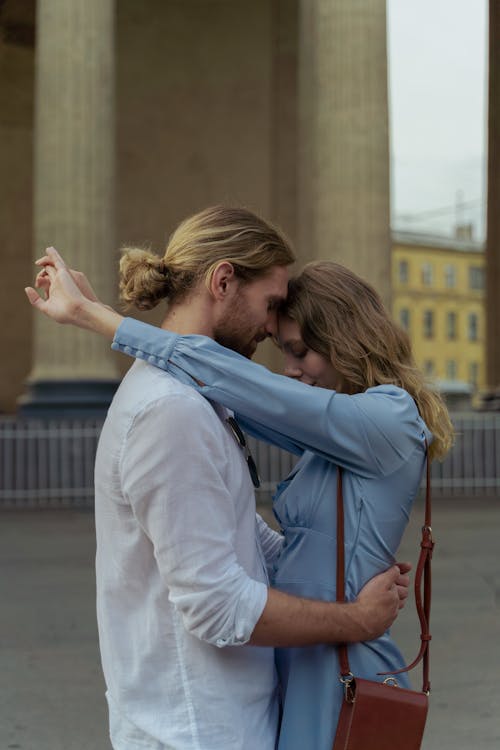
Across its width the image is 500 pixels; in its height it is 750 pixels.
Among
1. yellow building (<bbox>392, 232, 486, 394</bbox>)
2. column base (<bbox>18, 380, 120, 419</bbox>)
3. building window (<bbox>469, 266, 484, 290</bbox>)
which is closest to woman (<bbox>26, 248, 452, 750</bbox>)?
column base (<bbox>18, 380, 120, 419</bbox>)

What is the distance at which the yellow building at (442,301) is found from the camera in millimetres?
92312

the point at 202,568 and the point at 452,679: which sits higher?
the point at 202,568

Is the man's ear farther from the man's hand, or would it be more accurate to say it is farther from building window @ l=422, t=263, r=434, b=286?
building window @ l=422, t=263, r=434, b=286

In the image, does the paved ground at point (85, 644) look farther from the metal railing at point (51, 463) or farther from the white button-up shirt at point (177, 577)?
the metal railing at point (51, 463)

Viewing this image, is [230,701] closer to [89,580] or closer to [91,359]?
[89,580]

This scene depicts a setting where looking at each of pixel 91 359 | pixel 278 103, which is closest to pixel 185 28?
pixel 278 103

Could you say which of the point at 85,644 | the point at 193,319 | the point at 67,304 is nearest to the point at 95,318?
the point at 67,304

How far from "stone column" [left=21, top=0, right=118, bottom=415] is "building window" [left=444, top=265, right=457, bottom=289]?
262 feet

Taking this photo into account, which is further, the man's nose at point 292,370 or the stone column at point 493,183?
the stone column at point 493,183

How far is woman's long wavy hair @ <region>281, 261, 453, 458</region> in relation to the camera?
2355 millimetres

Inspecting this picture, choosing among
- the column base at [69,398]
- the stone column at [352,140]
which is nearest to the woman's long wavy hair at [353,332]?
the column base at [69,398]

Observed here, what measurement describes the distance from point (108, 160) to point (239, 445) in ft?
53.1

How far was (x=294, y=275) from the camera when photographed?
2.45 meters

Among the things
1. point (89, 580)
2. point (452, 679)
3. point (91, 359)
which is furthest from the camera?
point (91, 359)
